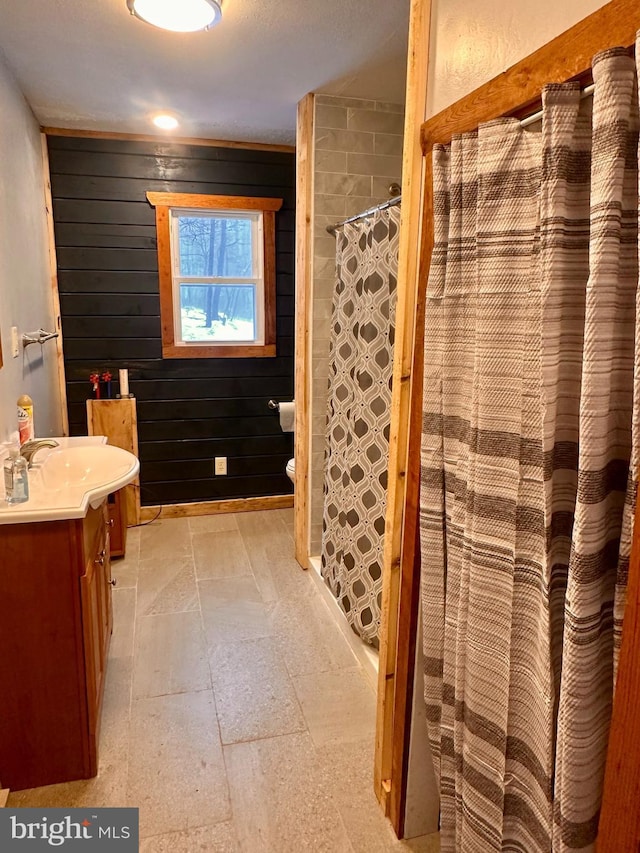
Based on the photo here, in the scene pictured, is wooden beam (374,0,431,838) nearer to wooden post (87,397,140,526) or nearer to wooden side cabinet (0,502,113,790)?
wooden side cabinet (0,502,113,790)

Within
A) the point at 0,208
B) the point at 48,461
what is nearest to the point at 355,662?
the point at 48,461

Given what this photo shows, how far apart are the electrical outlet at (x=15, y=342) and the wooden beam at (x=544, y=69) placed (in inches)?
74.1

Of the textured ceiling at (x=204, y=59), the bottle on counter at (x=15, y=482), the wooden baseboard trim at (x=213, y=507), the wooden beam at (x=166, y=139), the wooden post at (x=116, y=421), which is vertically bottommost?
the wooden baseboard trim at (x=213, y=507)

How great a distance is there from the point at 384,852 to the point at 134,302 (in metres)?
3.08

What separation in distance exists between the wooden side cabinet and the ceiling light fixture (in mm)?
1666

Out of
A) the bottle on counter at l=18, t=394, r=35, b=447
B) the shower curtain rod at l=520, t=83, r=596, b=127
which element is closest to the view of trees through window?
the bottle on counter at l=18, t=394, r=35, b=447

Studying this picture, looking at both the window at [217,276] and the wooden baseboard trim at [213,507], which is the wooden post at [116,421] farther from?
the window at [217,276]

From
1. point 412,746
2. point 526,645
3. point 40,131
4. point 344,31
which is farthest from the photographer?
point 40,131

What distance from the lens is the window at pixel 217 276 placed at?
3.57 meters

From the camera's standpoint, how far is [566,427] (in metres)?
0.97

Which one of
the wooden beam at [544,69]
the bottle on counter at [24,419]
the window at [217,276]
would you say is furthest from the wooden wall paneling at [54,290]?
the wooden beam at [544,69]

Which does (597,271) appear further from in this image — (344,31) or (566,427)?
(344,31)

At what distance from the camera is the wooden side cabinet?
163 cm

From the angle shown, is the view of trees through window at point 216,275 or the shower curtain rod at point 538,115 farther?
the view of trees through window at point 216,275
